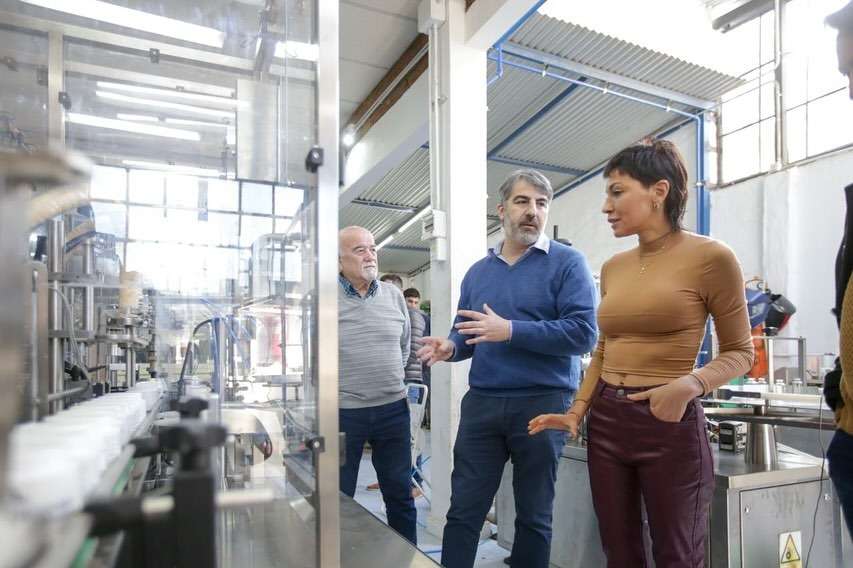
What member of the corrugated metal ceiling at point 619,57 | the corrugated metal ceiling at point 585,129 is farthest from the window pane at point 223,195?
the corrugated metal ceiling at point 585,129

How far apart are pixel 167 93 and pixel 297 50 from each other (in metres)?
0.73

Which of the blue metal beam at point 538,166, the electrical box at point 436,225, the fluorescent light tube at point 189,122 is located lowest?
the electrical box at point 436,225

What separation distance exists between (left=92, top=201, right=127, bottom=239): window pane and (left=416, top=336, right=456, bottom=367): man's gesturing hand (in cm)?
81

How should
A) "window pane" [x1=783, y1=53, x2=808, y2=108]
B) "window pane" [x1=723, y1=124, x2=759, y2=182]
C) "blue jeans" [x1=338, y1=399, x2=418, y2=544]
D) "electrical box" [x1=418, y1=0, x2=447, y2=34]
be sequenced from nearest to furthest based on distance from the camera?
"blue jeans" [x1=338, y1=399, x2=418, y2=544] < "electrical box" [x1=418, y1=0, x2=447, y2=34] < "window pane" [x1=783, y1=53, x2=808, y2=108] < "window pane" [x1=723, y1=124, x2=759, y2=182]

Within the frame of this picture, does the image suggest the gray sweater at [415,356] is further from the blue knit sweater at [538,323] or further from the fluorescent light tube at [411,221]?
the fluorescent light tube at [411,221]

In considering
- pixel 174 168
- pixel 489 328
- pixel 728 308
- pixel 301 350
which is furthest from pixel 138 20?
pixel 728 308

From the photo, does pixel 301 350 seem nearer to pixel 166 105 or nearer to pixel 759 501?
pixel 166 105

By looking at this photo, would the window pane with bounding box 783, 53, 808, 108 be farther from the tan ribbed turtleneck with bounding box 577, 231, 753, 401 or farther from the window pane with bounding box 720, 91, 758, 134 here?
the tan ribbed turtleneck with bounding box 577, 231, 753, 401

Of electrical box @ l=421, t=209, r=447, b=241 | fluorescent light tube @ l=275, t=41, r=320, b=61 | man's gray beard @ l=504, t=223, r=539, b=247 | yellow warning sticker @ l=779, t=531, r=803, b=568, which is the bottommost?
yellow warning sticker @ l=779, t=531, r=803, b=568

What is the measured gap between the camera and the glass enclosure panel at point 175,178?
113 cm

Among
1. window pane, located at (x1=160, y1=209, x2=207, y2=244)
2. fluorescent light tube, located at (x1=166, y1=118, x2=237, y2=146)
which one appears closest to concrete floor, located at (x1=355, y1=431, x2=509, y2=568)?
window pane, located at (x1=160, y1=209, x2=207, y2=244)

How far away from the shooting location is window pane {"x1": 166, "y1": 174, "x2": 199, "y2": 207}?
4.59ft

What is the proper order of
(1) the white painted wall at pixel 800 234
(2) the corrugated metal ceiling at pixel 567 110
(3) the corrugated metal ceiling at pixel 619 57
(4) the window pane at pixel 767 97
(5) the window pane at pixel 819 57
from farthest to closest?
(4) the window pane at pixel 767 97
(1) the white painted wall at pixel 800 234
(5) the window pane at pixel 819 57
(2) the corrugated metal ceiling at pixel 567 110
(3) the corrugated metal ceiling at pixel 619 57

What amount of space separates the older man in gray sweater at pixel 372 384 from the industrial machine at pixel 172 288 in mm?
446
